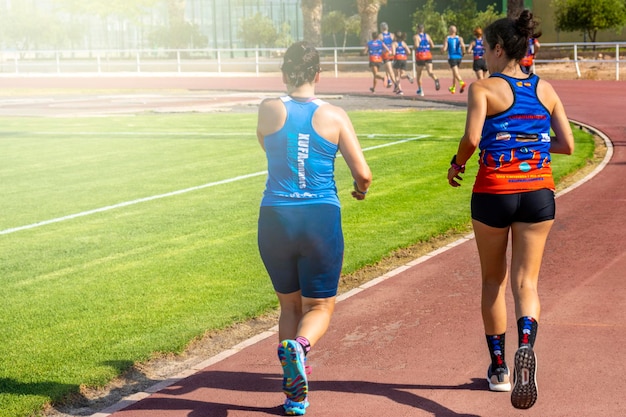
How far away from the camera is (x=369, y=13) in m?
54.0

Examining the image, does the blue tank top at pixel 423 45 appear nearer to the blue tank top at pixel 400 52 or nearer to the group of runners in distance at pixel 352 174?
the blue tank top at pixel 400 52

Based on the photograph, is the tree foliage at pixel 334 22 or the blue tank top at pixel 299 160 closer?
the blue tank top at pixel 299 160

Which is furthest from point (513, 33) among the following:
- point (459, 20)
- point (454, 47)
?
point (459, 20)

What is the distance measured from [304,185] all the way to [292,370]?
3.09ft

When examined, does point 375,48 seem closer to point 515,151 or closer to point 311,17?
point 311,17

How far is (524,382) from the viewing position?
4797 mm

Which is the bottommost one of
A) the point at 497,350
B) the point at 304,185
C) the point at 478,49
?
the point at 497,350

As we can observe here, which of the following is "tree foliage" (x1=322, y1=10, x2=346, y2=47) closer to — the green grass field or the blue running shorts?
the green grass field

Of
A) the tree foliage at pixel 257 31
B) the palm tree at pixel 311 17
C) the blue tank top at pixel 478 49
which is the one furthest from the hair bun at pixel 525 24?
the tree foliage at pixel 257 31

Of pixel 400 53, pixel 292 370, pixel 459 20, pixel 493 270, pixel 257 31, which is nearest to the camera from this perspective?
pixel 292 370

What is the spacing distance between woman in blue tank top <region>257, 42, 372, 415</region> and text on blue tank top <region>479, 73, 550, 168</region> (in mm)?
698

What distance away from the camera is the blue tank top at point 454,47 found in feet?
107

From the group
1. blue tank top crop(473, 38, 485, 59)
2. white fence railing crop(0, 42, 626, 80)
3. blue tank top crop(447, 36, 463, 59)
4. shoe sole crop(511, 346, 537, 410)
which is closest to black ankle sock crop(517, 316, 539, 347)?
shoe sole crop(511, 346, 537, 410)

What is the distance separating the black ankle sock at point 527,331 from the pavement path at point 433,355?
44cm
